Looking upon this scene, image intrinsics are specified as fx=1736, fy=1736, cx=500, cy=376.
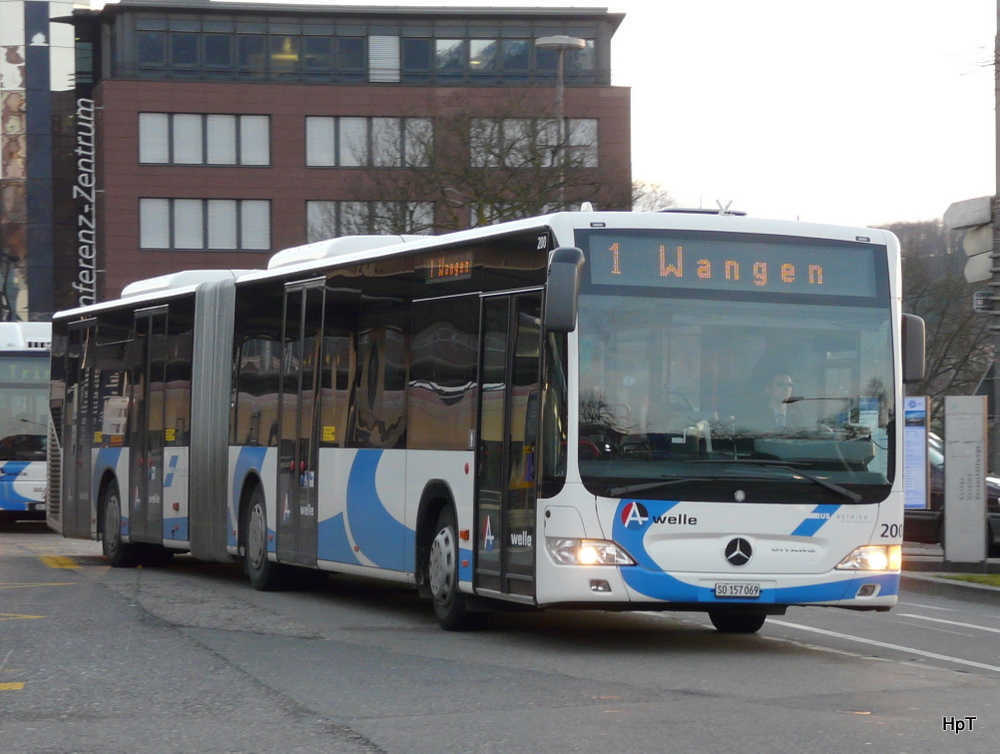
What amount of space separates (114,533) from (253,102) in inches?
1728

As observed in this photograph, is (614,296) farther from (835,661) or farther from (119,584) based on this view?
(119,584)

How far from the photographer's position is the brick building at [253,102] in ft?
202

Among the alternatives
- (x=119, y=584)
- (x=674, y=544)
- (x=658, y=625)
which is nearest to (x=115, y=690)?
(x=674, y=544)

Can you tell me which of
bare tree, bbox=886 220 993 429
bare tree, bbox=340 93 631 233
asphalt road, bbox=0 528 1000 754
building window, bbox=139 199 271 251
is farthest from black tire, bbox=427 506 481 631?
building window, bbox=139 199 271 251

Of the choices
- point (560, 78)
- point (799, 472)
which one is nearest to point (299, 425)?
point (799, 472)

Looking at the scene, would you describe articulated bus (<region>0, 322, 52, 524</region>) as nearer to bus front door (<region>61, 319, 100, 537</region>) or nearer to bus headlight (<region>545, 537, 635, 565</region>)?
bus front door (<region>61, 319, 100, 537</region>)

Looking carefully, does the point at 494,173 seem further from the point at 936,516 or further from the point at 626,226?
the point at 626,226

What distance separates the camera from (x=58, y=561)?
21.0m

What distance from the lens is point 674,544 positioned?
11078mm

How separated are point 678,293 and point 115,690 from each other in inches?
172

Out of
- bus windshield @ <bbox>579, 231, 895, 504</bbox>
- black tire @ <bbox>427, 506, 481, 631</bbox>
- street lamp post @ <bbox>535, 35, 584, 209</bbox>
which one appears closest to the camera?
bus windshield @ <bbox>579, 231, 895, 504</bbox>

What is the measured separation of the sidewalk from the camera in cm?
1692

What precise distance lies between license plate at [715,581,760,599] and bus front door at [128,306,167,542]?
30.6ft

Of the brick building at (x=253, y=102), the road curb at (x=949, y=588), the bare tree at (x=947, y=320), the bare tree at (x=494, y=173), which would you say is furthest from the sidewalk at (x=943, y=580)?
the brick building at (x=253, y=102)
